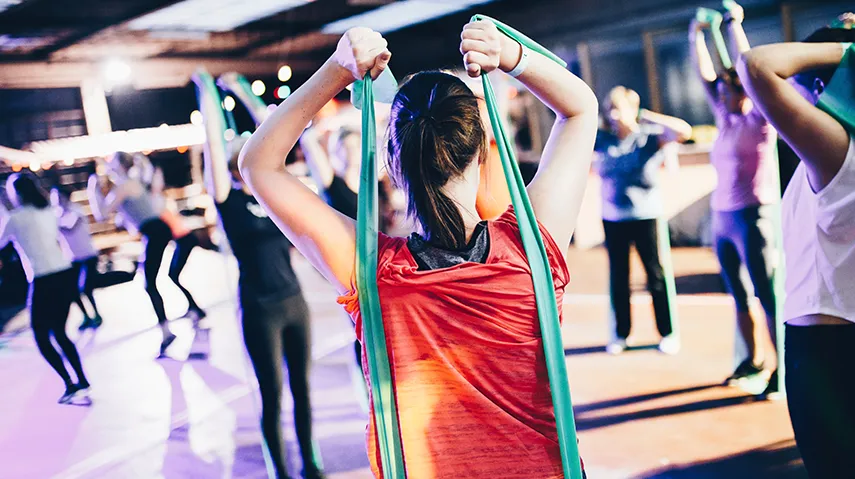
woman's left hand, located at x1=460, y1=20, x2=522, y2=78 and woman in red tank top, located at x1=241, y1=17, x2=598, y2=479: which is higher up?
woman's left hand, located at x1=460, y1=20, x2=522, y2=78

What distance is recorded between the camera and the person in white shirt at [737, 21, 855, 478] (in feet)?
3.94

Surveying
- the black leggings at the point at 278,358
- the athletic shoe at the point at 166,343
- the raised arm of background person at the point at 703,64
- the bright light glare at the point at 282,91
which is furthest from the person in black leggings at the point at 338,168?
the raised arm of background person at the point at 703,64

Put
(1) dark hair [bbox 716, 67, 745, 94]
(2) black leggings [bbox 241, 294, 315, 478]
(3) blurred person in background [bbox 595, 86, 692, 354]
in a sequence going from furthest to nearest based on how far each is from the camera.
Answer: (3) blurred person in background [bbox 595, 86, 692, 354]
(1) dark hair [bbox 716, 67, 745, 94]
(2) black leggings [bbox 241, 294, 315, 478]

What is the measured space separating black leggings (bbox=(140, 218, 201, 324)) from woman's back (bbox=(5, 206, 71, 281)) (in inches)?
14.6

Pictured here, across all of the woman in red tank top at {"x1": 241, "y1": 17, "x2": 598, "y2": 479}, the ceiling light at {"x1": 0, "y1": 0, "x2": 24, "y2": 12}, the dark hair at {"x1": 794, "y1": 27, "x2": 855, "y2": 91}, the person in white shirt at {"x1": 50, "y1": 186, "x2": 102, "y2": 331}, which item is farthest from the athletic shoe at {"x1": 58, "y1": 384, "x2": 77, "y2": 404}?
the dark hair at {"x1": 794, "y1": 27, "x2": 855, "y2": 91}

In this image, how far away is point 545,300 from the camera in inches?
33.0

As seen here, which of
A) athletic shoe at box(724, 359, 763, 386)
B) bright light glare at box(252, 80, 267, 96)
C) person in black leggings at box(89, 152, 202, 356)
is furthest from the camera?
bright light glare at box(252, 80, 267, 96)

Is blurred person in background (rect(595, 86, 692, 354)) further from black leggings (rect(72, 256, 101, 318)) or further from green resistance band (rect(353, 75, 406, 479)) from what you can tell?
green resistance band (rect(353, 75, 406, 479))

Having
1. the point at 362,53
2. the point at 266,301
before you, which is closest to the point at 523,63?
the point at 362,53

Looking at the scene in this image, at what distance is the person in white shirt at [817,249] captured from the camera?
3.94 ft

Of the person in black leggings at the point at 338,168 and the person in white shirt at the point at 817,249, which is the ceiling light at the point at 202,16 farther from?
the person in white shirt at the point at 817,249

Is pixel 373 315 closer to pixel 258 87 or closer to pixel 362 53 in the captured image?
pixel 362 53

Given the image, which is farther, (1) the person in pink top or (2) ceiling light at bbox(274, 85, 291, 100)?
(2) ceiling light at bbox(274, 85, 291, 100)

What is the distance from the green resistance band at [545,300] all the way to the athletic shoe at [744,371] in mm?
2604
